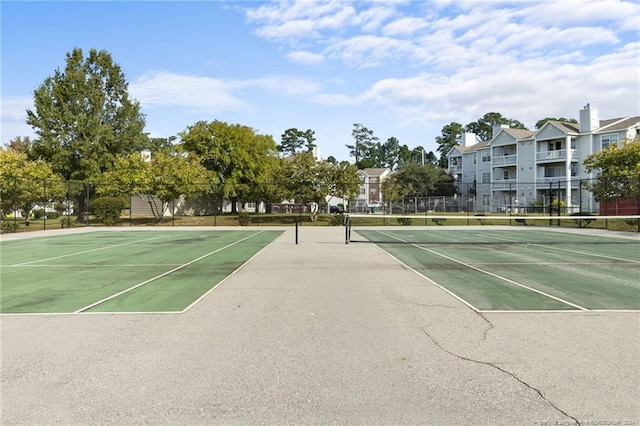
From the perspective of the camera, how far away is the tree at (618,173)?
94.9 feet

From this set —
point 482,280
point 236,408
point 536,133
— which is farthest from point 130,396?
point 536,133

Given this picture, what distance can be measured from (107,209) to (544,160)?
47.5 metres

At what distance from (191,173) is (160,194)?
2.97 meters

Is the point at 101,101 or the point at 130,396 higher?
the point at 101,101

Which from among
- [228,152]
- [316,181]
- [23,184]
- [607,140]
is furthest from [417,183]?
[23,184]

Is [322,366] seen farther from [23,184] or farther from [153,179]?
[153,179]

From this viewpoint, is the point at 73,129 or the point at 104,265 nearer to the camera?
the point at 104,265

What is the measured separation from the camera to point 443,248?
17.8m

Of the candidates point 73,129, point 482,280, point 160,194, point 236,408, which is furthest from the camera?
point 73,129

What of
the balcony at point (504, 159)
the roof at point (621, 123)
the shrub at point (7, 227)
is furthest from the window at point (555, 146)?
the shrub at point (7, 227)

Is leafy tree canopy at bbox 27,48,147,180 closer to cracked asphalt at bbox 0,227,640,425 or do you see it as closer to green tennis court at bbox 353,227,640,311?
green tennis court at bbox 353,227,640,311

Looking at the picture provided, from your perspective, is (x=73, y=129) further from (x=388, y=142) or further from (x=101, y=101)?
(x=388, y=142)

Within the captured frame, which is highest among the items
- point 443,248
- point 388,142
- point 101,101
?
point 388,142

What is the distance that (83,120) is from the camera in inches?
1620
